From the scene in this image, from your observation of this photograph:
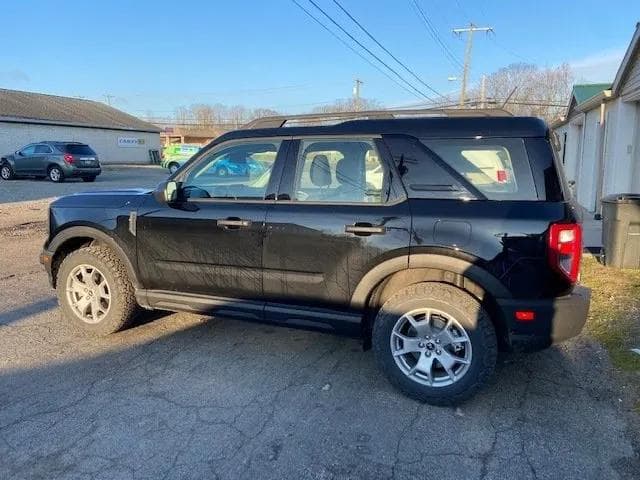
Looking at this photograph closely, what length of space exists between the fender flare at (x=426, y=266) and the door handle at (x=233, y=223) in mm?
967

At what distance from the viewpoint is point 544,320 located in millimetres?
3123

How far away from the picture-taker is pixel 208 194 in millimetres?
4008

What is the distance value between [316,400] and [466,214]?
1.60 metres

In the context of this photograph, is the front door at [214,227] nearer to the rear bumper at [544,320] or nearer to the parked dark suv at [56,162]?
the rear bumper at [544,320]

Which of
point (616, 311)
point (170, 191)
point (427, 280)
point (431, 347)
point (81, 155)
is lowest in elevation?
point (616, 311)

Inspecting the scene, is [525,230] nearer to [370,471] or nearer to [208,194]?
[370,471]

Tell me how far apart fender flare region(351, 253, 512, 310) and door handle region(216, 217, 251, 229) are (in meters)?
0.97

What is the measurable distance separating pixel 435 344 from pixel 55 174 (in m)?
22.5

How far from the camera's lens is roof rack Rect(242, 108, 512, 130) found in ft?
11.2

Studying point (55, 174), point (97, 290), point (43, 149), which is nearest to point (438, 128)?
point (97, 290)

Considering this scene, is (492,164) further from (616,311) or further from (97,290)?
(97,290)

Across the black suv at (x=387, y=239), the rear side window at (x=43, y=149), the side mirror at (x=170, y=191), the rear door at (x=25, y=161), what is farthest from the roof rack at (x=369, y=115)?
the rear door at (x=25, y=161)

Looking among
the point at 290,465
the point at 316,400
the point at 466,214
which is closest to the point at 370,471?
the point at 290,465

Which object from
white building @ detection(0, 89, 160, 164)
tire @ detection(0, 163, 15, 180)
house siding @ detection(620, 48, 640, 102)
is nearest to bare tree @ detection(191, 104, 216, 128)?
Answer: white building @ detection(0, 89, 160, 164)
